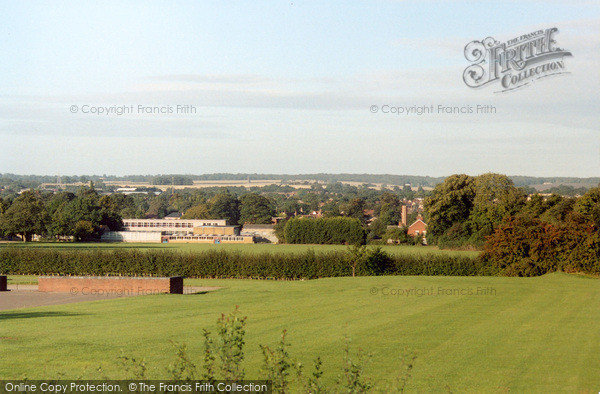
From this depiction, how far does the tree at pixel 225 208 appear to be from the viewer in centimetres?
13775

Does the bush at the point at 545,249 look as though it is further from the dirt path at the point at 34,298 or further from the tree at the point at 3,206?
the tree at the point at 3,206

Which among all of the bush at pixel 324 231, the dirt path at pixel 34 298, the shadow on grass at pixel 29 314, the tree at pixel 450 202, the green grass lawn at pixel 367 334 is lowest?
the bush at pixel 324 231

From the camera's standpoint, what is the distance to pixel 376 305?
25203mm

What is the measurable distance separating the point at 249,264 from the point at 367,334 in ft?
90.0

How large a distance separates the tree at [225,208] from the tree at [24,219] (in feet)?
151

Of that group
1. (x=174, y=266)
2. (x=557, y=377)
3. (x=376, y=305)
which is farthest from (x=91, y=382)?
(x=174, y=266)

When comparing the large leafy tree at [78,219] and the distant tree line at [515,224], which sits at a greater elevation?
the distant tree line at [515,224]

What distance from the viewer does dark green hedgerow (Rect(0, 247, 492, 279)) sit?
43.7 meters

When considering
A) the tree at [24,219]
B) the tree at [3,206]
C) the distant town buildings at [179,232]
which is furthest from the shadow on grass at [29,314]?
the distant town buildings at [179,232]

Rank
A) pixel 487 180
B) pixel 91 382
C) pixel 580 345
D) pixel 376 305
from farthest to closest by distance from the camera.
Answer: pixel 487 180 → pixel 376 305 → pixel 580 345 → pixel 91 382

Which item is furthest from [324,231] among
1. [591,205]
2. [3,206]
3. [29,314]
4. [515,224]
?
[29,314]

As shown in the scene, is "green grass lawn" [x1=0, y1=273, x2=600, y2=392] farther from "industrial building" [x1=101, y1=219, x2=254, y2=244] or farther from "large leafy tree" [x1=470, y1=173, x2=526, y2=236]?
"industrial building" [x1=101, y1=219, x2=254, y2=244]

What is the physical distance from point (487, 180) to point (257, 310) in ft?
172

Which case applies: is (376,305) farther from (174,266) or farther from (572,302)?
(174,266)
